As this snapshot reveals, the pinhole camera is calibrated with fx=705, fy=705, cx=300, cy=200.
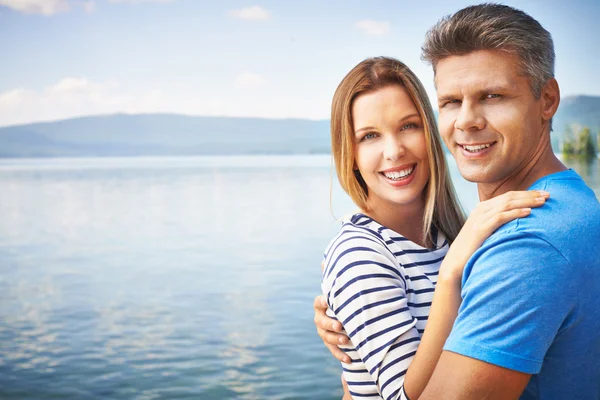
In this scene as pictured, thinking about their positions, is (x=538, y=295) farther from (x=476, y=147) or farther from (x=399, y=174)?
(x=399, y=174)

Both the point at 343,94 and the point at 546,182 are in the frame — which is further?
the point at 343,94

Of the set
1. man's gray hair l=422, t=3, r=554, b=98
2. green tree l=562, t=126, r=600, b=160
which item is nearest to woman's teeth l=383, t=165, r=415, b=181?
man's gray hair l=422, t=3, r=554, b=98

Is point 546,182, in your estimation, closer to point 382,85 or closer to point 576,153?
point 382,85

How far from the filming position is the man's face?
184 centimetres

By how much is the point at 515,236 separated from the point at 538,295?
0.14 meters

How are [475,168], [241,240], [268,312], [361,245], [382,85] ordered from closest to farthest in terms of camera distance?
[475,168] < [361,245] < [382,85] < [268,312] < [241,240]

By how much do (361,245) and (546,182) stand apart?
576 mm

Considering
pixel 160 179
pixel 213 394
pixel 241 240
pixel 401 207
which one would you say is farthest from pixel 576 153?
pixel 401 207

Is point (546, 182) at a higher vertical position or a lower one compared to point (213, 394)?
higher

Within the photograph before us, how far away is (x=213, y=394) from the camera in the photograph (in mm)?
7078

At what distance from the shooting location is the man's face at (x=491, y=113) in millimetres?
1836

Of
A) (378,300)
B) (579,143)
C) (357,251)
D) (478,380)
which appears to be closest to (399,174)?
(357,251)

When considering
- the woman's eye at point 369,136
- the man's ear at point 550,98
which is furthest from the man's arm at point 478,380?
the woman's eye at point 369,136

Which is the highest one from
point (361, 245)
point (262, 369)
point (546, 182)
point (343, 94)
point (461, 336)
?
point (343, 94)
